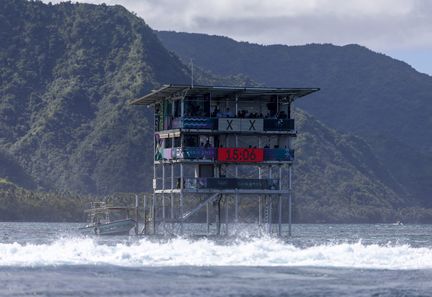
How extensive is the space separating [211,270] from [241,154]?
3773cm

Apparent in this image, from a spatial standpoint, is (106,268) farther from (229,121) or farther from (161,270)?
(229,121)

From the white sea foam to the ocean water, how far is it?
0.16 feet

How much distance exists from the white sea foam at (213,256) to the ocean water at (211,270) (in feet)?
0.16

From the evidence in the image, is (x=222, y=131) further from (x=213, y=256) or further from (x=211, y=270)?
(x=211, y=270)

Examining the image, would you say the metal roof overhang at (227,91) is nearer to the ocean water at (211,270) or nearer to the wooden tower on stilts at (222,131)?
the wooden tower on stilts at (222,131)

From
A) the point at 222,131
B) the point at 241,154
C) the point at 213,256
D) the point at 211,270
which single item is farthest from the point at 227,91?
the point at 211,270

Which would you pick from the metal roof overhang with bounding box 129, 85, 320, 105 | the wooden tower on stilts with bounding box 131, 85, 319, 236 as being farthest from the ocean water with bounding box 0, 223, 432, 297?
the metal roof overhang with bounding box 129, 85, 320, 105

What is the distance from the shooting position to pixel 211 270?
60.1 metres

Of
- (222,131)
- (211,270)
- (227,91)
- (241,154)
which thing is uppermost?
(227,91)

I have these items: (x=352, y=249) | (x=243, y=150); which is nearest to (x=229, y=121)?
(x=243, y=150)

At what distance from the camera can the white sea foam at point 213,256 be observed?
6362 centimetres

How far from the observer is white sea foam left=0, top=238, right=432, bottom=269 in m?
63.6

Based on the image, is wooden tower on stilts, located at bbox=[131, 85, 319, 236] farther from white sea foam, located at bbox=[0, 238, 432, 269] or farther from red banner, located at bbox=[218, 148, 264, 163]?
white sea foam, located at bbox=[0, 238, 432, 269]

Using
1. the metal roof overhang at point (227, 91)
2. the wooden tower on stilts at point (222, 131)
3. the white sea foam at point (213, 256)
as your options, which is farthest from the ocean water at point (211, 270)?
the metal roof overhang at point (227, 91)
